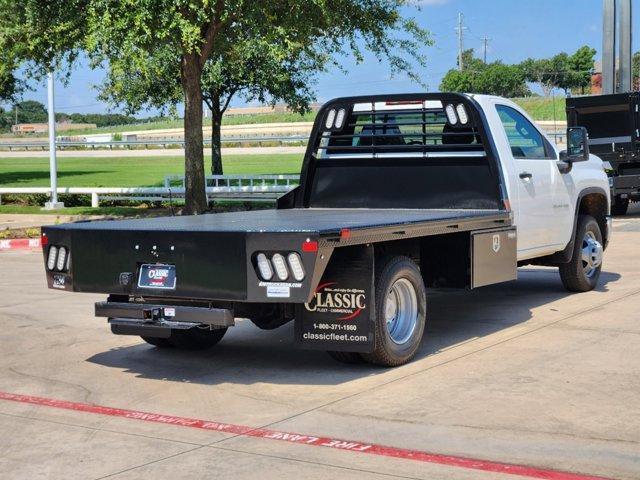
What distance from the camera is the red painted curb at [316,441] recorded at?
5.39 m

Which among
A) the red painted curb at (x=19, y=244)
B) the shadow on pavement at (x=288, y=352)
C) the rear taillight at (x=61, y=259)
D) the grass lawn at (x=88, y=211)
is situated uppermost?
the rear taillight at (x=61, y=259)

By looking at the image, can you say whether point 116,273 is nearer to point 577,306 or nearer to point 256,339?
point 256,339

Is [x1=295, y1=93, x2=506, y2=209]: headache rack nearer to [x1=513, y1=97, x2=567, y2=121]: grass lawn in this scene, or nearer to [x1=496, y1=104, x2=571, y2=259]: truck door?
[x1=496, y1=104, x2=571, y2=259]: truck door

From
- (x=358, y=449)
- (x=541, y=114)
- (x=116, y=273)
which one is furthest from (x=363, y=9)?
(x=541, y=114)

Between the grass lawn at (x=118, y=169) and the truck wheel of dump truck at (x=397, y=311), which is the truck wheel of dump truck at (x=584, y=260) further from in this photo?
the grass lawn at (x=118, y=169)

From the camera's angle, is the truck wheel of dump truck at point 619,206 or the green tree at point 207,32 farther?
the truck wheel of dump truck at point 619,206

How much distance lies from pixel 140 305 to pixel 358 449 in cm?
249

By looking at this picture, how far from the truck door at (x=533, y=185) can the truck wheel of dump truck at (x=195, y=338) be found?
304cm

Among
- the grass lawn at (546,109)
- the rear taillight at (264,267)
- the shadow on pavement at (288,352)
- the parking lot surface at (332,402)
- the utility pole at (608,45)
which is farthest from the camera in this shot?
the grass lawn at (546,109)

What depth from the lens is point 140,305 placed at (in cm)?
768

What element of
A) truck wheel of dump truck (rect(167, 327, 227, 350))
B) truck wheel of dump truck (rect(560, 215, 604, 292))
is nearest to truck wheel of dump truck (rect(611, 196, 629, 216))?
truck wheel of dump truck (rect(560, 215, 604, 292))

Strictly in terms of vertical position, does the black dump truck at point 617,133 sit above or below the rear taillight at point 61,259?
above

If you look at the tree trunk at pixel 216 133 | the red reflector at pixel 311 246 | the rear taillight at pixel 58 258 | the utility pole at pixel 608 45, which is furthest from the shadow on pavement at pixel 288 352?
the tree trunk at pixel 216 133

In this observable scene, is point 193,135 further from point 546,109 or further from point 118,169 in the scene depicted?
point 546,109
